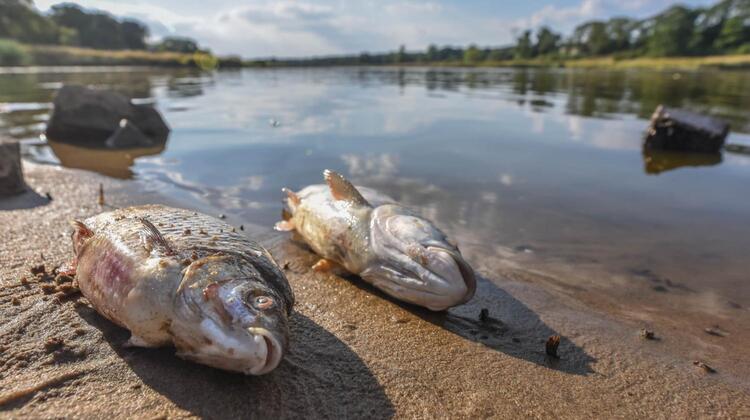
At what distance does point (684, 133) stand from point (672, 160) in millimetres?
1427

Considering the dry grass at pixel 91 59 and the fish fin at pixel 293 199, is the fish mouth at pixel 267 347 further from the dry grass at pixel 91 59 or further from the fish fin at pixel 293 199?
the dry grass at pixel 91 59

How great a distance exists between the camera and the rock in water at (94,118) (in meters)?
11.0

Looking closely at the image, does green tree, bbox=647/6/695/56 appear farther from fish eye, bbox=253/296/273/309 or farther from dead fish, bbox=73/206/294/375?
fish eye, bbox=253/296/273/309

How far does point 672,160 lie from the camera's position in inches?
432

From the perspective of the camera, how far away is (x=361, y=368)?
2.99m

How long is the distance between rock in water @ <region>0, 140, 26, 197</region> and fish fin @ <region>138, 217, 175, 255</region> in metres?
4.56

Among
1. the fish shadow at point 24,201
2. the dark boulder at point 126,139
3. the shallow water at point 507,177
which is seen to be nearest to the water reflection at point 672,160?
the shallow water at point 507,177

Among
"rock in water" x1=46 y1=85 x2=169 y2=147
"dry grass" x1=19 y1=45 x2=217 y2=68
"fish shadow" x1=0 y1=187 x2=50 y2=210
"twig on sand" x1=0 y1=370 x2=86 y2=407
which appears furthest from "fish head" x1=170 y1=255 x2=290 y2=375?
"dry grass" x1=19 y1=45 x2=217 y2=68

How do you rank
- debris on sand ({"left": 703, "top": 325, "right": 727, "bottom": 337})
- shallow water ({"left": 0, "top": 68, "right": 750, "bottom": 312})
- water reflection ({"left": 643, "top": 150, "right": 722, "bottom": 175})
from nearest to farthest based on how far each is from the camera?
1. debris on sand ({"left": 703, "top": 325, "right": 727, "bottom": 337})
2. shallow water ({"left": 0, "top": 68, "right": 750, "bottom": 312})
3. water reflection ({"left": 643, "top": 150, "right": 722, "bottom": 175})

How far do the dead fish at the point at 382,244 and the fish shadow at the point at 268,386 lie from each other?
102cm

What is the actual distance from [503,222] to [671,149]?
8.46m

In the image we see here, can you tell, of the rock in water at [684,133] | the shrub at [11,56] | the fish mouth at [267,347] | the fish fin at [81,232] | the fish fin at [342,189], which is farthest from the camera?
the shrub at [11,56]

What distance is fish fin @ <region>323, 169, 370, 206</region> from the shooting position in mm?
4934

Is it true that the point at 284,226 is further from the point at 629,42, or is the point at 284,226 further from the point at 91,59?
the point at 629,42
